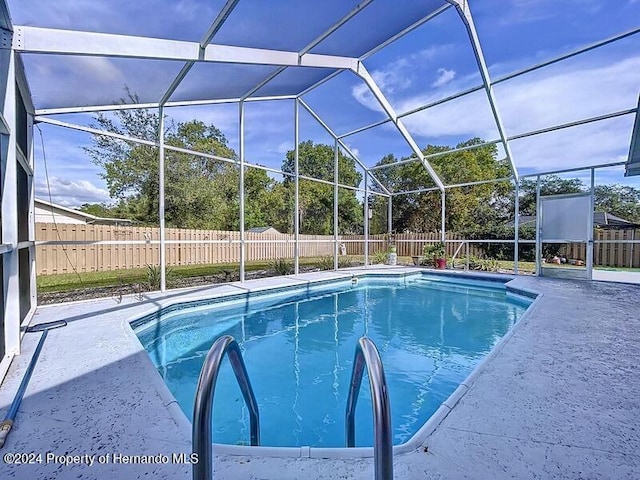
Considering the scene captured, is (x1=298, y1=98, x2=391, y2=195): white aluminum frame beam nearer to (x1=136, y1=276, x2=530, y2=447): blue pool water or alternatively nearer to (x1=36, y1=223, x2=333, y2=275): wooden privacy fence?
(x1=36, y1=223, x2=333, y2=275): wooden privacy fence

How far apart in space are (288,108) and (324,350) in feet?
26.4

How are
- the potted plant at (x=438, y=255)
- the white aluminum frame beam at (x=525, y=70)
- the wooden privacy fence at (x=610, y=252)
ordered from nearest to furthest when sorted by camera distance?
the white aluminum frame beam at (x=525, y=70)
the wooden privacy fence at (x=610, y=252)
the potted plant at (x=438, y=255)

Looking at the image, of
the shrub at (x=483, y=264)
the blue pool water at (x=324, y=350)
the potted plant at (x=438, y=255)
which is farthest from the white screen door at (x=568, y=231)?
the potted plant at (x=438, y=255)

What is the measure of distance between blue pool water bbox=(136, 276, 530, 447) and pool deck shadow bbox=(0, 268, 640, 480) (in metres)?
0.73

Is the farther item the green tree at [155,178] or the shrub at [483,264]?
the green tree at [155,178]

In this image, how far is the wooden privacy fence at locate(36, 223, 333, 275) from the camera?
6941 mm

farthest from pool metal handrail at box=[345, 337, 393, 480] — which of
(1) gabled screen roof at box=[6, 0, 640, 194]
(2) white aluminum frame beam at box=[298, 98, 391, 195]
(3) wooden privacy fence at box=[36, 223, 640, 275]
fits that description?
(2) white aluminum frame beam at box=[298, 98, 391, 195]

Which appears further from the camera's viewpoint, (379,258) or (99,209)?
(379,258)

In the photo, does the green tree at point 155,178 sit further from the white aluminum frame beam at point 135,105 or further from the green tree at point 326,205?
the green tree at point 326,205

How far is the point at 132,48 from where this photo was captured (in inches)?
164

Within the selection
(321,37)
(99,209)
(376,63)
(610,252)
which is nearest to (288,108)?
(376,63)

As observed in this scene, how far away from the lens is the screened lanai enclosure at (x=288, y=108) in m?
3.99

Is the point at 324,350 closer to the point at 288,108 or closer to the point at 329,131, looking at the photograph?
the point at 329,131

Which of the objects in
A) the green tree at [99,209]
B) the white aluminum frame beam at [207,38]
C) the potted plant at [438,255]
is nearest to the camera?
the white aluminum frame beam at [207,38]
